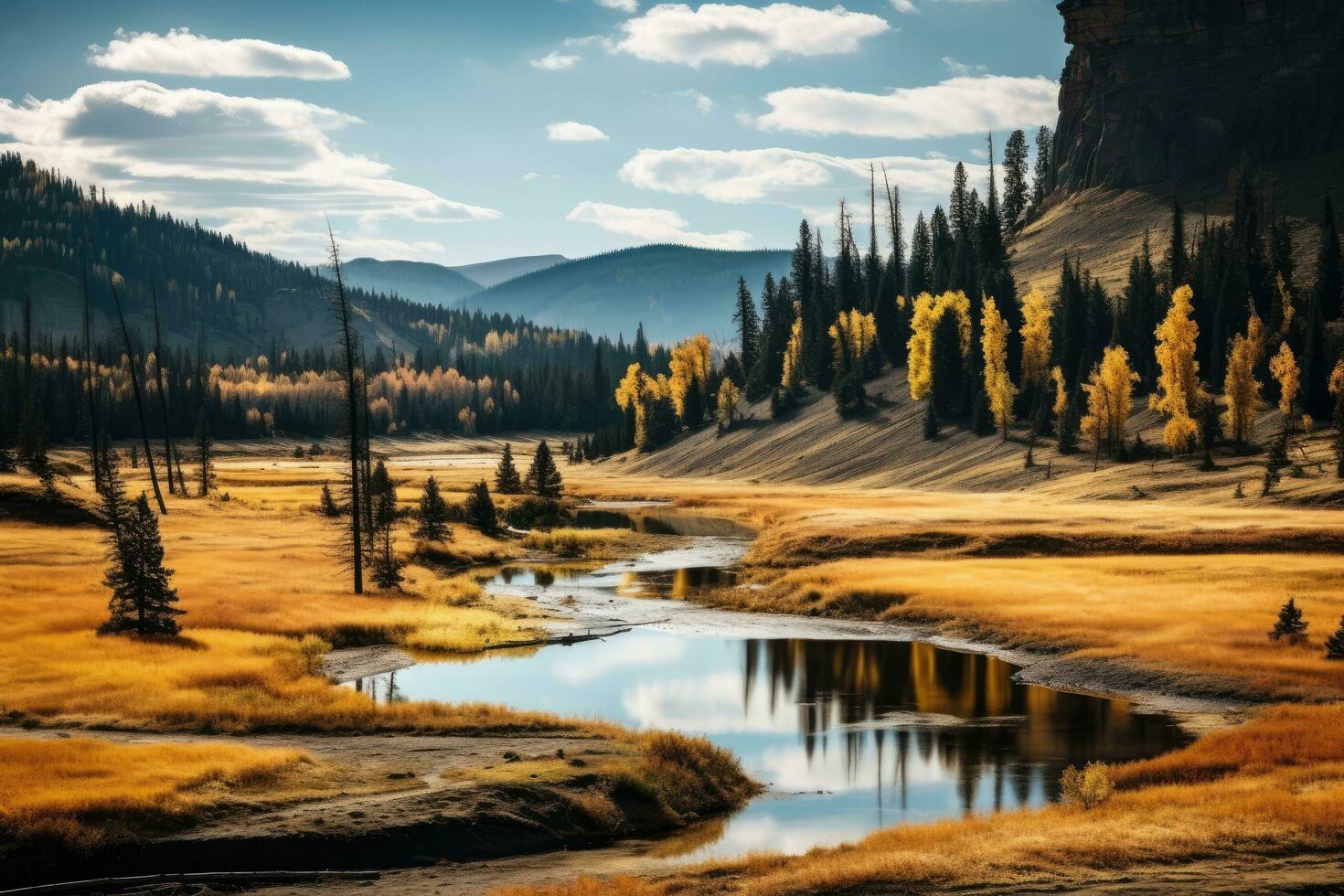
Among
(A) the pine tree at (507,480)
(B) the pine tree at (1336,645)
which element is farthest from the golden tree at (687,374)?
(B) the pine tree at (1336,645)

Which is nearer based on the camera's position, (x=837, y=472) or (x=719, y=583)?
(x=719, y=583)

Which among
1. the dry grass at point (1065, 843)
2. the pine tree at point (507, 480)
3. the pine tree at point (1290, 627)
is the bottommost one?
the dry grass at point (1065, 843)

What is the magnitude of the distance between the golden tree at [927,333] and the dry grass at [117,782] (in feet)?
419

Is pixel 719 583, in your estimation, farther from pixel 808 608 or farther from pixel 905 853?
pixel 905 853

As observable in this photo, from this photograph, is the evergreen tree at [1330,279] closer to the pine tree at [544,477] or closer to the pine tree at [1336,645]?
the pine tree at [544,477]

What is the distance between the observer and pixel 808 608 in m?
56.2

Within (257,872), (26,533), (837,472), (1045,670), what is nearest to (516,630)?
(1045,670)

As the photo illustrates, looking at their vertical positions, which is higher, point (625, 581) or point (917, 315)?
point (917, 315)

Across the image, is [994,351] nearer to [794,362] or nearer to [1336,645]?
[794,362]

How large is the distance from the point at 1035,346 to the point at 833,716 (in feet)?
363

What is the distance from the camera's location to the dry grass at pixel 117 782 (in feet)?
69.5

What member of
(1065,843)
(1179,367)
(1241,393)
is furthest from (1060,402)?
(1065,843)

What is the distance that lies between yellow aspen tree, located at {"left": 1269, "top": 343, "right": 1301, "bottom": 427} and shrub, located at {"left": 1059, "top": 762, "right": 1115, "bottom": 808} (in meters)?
88.9

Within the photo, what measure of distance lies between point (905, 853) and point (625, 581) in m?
47.3
